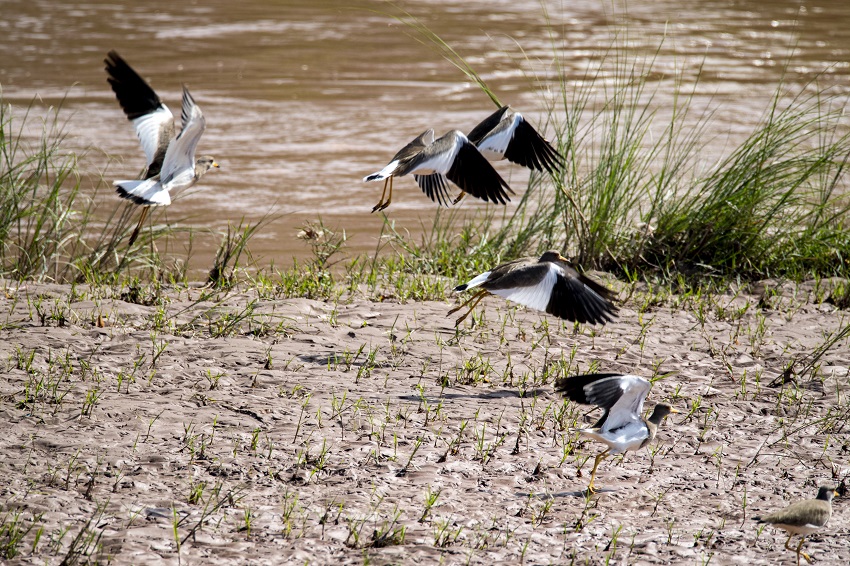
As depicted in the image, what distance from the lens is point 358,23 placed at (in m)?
16.2

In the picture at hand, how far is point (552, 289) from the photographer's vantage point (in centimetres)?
466

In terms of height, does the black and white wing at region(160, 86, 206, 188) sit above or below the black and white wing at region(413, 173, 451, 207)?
above

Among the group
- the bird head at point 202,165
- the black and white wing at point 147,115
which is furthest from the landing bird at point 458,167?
the bird head at point 202,165

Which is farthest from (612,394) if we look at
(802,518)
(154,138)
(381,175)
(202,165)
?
(202,165)

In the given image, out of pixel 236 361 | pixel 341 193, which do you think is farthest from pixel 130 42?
pixel 236 361

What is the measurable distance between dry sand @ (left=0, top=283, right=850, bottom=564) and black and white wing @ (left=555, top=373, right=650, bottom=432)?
291 mm

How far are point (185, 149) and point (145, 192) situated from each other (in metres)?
0.34

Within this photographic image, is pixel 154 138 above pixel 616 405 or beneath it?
above

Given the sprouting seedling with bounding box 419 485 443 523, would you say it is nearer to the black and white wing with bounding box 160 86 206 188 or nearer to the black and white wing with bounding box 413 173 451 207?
the black and white wing with bounding box 160 86 206 188

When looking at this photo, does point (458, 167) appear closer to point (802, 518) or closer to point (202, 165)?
point (202, 165)

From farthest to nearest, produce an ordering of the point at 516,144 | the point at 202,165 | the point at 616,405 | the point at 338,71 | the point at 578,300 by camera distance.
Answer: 1. the point at 338,71
2. the point at 202,165
3. the point at 516,144
4. the point at 578,300
5. the point at 616,405

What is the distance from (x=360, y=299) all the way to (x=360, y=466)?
218cm

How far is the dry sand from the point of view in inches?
132

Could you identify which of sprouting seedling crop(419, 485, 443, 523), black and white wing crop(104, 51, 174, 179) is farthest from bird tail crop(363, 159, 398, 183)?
sprouting seedling crop(419, 485, 443, 523)
